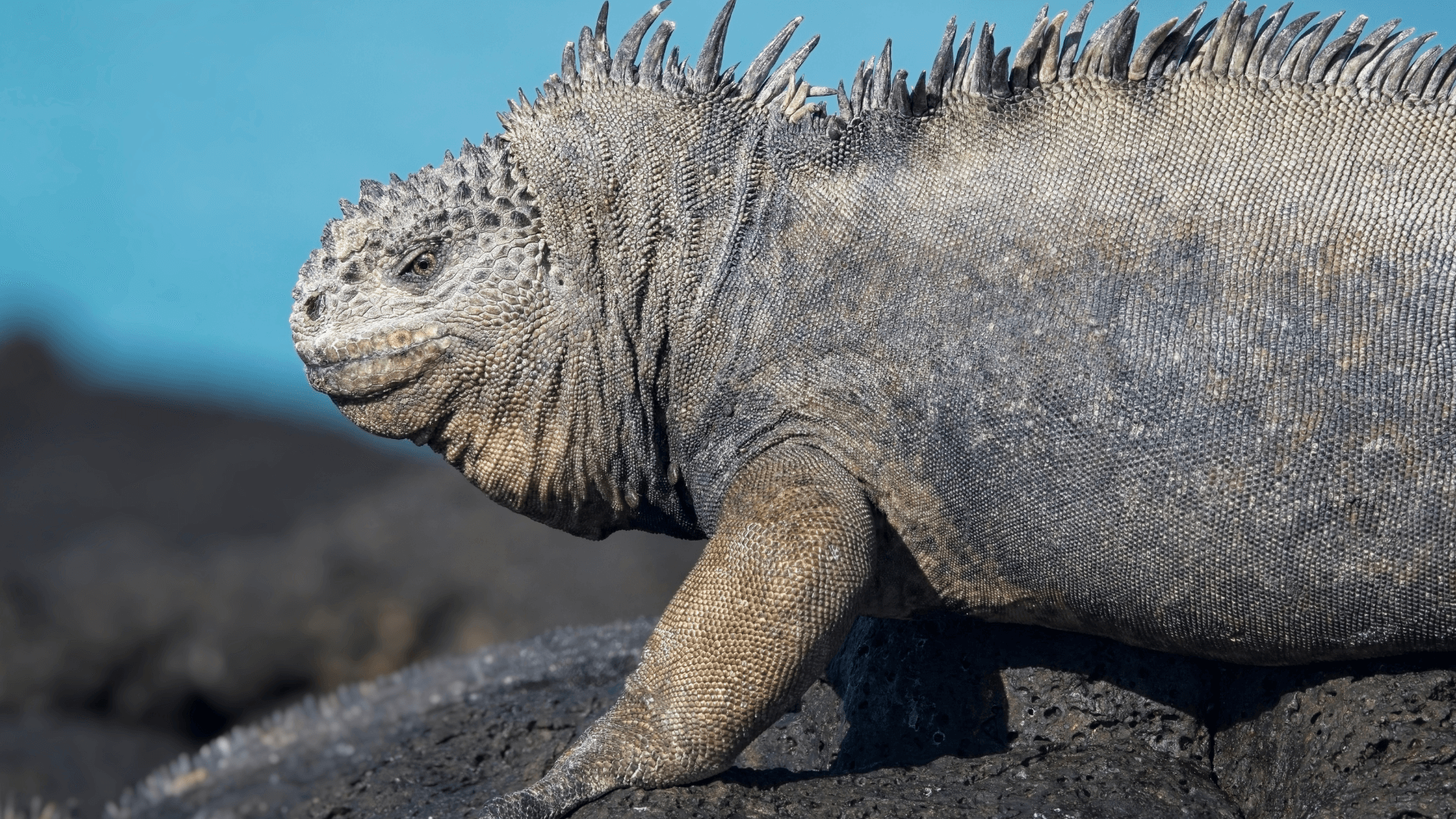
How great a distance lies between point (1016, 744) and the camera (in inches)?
137

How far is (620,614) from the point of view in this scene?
8.83 meters

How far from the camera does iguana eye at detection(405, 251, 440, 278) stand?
3.39 meters

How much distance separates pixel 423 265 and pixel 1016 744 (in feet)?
6.27

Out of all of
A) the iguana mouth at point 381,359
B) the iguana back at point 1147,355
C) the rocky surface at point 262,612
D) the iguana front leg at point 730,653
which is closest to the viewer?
the iguana back at point 1147,355

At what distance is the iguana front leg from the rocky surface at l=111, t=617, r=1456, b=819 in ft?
0.29

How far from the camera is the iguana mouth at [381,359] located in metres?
3.33

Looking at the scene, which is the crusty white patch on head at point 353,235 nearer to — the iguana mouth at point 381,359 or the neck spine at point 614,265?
the iguana mouth at point 381,359

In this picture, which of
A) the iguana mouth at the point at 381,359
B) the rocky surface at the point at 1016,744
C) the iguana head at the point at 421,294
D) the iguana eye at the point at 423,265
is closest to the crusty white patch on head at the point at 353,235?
the iguana head at the point at 421,294

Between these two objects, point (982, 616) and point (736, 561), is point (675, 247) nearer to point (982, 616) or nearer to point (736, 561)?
point (736, 561)

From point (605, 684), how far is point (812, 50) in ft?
7.95

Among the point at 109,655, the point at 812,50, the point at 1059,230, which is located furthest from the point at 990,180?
the point at 109,655

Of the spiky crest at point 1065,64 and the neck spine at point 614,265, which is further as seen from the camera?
the neck spine at point 614,265

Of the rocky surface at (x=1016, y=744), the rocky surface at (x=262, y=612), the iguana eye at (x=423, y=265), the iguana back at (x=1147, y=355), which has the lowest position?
the rocky surface at (x=1016, y=744)

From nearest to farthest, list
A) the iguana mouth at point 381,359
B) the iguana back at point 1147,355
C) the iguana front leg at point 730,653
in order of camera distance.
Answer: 1. the iguana back at point 1147,355
2. the iguana front leg at point 730,653
3. the iguana mouth at point 381,359
